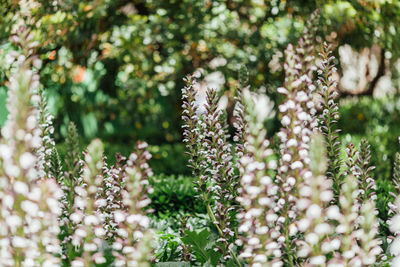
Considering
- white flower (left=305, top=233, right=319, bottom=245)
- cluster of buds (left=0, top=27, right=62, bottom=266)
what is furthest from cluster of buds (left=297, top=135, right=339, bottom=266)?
cluster of buds (left=0, top=27, right=62, bottom=266)

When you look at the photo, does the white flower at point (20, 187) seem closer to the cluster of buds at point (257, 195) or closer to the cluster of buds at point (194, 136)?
the cluster of buds at point (257, 195)

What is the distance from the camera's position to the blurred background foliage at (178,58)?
22.8 ft

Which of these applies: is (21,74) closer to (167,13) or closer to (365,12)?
(365,12)

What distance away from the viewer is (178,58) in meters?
9.47

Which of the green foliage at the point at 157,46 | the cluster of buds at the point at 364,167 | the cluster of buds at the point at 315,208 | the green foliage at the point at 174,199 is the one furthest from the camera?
the green foliage at the point at 157,46

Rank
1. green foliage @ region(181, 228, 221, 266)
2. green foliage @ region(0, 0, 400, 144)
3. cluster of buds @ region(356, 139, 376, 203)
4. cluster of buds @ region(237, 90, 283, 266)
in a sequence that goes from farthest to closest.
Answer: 1. green foliage @ region(0, 0, 400, 144)
2. cluster of buds @ region(356, 139, 376, 203)
3. green foliage @ region(181, 228, 221, 266)
4. cluster of buds @ region(237, 90, 283, 266)

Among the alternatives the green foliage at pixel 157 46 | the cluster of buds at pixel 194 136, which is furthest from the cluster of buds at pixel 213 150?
the green foliage at pixel 157 46

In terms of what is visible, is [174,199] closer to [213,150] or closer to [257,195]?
[213,150]

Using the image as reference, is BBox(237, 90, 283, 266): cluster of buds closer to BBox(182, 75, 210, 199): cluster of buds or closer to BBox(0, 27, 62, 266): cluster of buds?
BBox(0, 27, 62, 266): cluster of buds

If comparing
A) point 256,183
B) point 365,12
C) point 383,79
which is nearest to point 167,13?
point 365,12

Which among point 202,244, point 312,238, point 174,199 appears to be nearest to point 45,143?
point 202,244

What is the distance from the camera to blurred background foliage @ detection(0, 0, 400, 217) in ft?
22.8

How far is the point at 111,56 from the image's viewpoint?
9844 mm

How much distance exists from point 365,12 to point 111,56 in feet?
17.1
